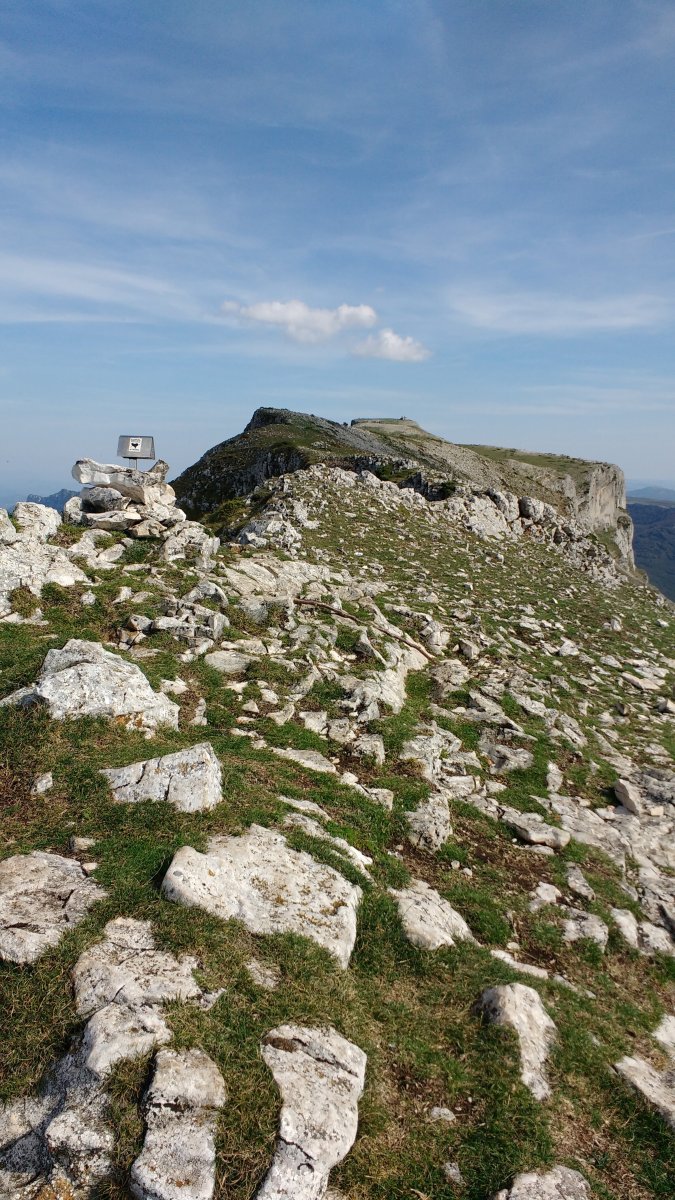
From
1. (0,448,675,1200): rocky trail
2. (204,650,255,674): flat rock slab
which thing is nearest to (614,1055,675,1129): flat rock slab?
(0,448,675,1200): rocky trail

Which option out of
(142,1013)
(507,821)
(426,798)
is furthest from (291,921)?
(507,821)

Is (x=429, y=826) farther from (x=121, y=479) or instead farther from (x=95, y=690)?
(x=121, y=479)

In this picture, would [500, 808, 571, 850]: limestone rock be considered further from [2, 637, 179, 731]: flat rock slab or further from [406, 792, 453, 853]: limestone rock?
[2, 637, 179, 731]: flat rock slab

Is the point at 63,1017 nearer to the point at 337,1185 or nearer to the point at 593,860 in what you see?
the point at 337,1185

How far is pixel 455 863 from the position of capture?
1091cm

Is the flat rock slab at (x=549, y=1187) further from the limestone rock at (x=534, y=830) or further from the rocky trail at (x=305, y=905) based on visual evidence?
the limestone rock at (x=534, y=830)

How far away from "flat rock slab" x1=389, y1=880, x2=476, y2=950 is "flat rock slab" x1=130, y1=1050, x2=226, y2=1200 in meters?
3.84

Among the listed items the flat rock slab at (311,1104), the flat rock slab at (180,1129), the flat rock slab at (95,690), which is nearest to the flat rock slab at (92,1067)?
the flat rock slab at (180,1129)

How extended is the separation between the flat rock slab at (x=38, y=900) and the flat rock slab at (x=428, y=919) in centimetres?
A: 454

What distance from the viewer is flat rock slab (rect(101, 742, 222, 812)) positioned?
9.48m

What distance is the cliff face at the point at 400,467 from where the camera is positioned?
68000 mm

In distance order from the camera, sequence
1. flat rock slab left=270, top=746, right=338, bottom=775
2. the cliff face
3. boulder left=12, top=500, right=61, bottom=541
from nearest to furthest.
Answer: flat rock slab left=270, top=746, right=338, bottom=775
boulder left=12, top=500, right=61, bottom=541
the cliff face

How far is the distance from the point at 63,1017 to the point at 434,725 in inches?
441

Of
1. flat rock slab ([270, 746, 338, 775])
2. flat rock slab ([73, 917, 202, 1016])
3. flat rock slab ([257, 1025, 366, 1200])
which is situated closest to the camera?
flat rock slab ([257, 1025, 366, 1200])
